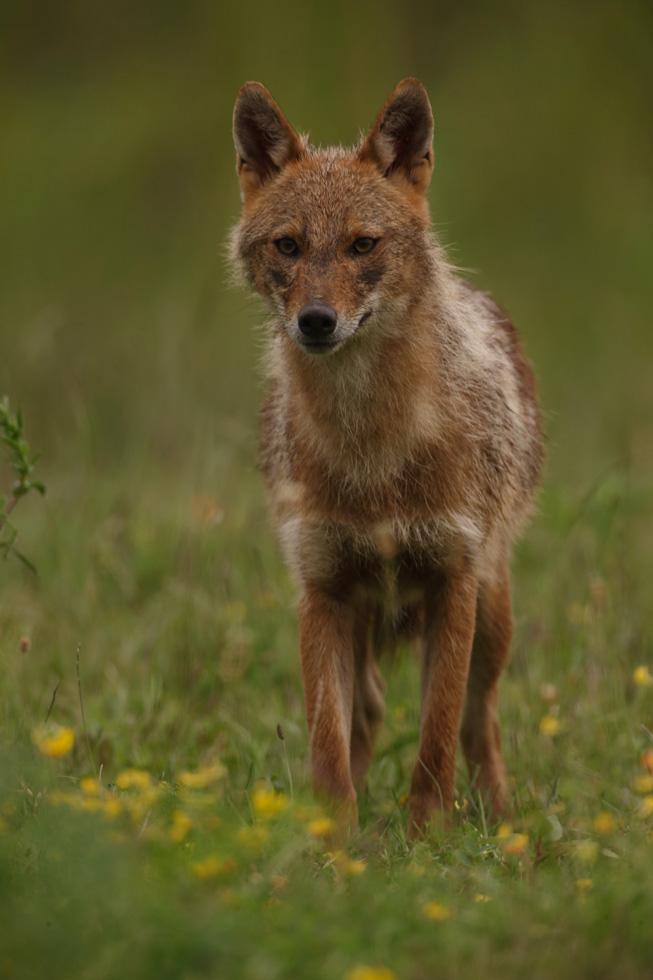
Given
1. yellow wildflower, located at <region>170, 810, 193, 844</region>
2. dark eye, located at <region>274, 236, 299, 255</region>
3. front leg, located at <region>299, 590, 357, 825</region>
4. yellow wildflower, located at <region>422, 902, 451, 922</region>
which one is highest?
dark eye, located at <region>274, 236, 299, 255</region>

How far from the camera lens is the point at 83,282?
45.3ft

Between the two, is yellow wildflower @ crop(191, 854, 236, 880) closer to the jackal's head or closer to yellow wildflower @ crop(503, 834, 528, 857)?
yellow wildflower @ crop(503, 834, 528, 857)

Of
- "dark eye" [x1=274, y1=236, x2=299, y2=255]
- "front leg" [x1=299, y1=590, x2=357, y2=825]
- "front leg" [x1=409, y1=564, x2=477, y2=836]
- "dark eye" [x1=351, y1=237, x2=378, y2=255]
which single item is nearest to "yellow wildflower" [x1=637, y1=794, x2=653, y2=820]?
"front leg" [x1=409, y1=564, x2=477, y2=836]

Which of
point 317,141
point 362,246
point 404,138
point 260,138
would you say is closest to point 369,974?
point 362,246

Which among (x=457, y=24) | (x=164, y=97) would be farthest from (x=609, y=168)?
(x=164, y=97)

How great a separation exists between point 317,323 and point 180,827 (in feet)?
6.53

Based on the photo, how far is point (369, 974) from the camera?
3.00 meters

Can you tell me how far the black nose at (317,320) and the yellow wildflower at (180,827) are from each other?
192 centimetres

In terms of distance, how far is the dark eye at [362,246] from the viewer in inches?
209

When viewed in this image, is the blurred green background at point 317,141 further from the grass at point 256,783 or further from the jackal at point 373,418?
the jackal at point 373,418

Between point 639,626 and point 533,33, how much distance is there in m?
12.4

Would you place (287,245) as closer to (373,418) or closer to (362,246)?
(362,246)

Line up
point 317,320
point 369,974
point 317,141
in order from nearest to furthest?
point 369,974, point 317,320, point 317,141

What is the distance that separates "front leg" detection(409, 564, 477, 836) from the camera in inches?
209
